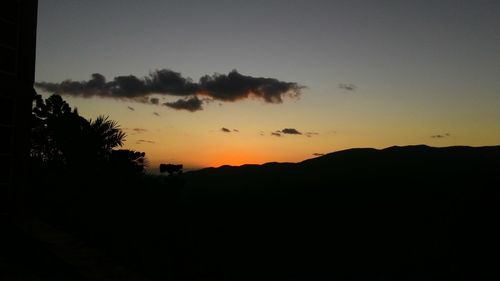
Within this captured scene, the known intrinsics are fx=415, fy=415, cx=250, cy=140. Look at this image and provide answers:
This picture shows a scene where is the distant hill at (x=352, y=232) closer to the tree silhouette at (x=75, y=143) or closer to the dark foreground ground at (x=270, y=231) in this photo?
the dark foreground ground at (x=270, y=231)

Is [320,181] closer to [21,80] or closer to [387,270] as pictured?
[387,270]

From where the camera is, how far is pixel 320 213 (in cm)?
5881

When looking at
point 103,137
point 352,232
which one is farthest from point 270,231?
point 103,137

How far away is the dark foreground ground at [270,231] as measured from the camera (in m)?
7.79

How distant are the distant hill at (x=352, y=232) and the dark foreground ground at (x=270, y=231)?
0.40 ft

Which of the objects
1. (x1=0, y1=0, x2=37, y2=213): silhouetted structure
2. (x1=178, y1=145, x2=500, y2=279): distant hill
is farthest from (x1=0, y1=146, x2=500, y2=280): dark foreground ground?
(x1=0, y1=0, x2=37, y2=213): silhouetted structure

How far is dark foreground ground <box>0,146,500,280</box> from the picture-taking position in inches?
307

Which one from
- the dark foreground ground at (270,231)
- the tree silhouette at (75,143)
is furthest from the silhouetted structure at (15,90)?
the tree silhouette at (75,143)

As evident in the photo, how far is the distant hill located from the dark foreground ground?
122mm

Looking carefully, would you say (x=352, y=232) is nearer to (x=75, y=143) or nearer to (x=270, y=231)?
(x=270, y=231)

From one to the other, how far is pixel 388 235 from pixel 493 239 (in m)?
13.7

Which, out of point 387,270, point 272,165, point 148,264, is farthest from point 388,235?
point 272,165

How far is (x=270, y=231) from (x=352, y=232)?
11.7m

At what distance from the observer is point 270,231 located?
39.7m
